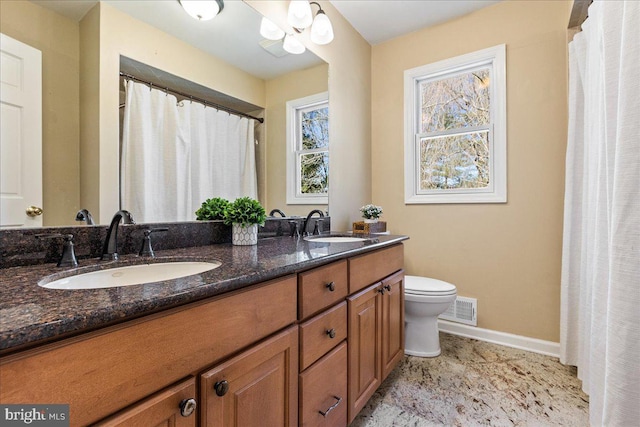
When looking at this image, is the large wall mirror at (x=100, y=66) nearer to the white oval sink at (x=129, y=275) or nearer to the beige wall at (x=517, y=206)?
the white oval sink at (x=129, y=275)

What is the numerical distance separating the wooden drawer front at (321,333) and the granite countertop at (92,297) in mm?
217

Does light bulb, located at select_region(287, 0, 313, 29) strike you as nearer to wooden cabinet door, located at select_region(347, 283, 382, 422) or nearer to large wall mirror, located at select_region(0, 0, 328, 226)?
large wall mirror, located at select_region(0, 0, 328, 226)

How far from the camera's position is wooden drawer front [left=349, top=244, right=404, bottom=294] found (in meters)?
1.29

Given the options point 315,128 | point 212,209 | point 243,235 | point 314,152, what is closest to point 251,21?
point 315,128

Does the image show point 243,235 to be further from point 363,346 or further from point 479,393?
point 479,393

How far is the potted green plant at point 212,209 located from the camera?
54.9 inches

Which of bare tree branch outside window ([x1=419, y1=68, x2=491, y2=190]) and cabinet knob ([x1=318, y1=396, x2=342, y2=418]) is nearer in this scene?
cabinet knob ([x1=318, y1=396, x2=342, y2=418])

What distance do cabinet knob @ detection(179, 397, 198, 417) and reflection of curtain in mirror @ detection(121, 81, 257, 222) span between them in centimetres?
76

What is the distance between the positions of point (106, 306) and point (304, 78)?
1.84 metres

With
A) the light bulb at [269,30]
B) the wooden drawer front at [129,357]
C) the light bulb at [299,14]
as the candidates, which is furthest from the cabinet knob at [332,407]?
the light bulb at [299,14]

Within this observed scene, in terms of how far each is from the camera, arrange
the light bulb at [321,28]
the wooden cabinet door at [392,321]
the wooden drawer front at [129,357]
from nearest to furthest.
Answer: the wooden drawer front at [129,357] → the wooden cabinet door at [392,321] → the light bulb at [321,28]

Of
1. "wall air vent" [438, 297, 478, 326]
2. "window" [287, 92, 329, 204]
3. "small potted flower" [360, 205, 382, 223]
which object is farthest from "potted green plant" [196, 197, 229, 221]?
"wall air vent" [438, 297, 478, 326]

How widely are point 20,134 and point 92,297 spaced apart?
2.16 ft

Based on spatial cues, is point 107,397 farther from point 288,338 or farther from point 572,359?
point 572,359
